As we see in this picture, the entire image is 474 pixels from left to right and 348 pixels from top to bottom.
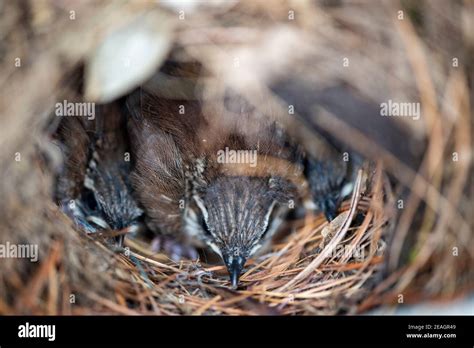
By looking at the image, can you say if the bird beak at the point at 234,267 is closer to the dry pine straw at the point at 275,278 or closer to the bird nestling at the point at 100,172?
the dry pine straw at the point at 275,278

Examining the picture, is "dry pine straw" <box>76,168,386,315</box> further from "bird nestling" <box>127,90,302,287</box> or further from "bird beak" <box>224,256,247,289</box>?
"bird nestling" <box>127,90,302,287</box>

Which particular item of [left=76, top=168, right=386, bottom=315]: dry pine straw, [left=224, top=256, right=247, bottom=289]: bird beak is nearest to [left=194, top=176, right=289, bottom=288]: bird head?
[left=224, top=256, right=247, bottom=289]: bird beak

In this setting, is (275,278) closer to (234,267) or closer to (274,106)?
(234,267)

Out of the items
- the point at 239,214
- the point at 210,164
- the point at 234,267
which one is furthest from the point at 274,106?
the point at 234,267

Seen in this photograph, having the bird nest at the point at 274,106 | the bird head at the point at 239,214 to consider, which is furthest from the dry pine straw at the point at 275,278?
the bird head at the point at 239,214

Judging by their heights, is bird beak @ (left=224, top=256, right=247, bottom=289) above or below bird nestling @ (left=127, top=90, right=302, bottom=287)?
below

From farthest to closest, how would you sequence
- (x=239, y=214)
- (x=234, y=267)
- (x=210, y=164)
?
(x=210, y=164) → (x=239, y=214) → (x=234, y=267)
